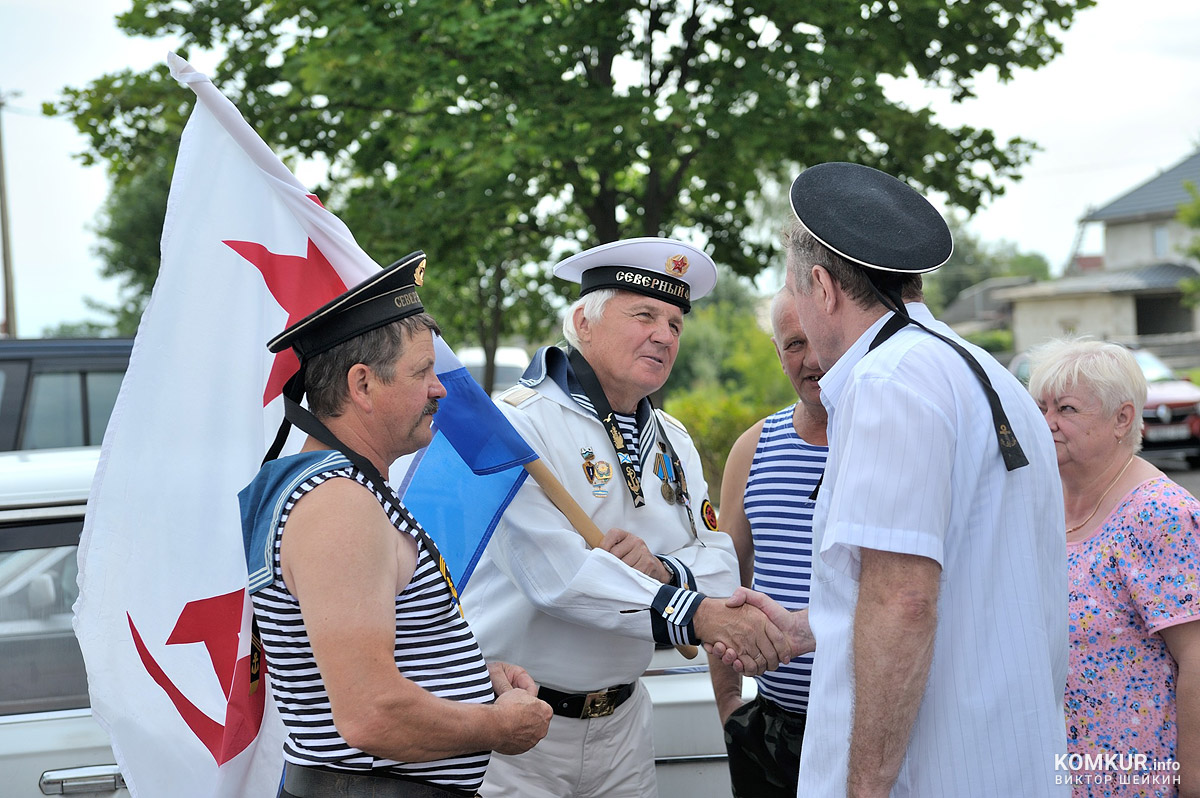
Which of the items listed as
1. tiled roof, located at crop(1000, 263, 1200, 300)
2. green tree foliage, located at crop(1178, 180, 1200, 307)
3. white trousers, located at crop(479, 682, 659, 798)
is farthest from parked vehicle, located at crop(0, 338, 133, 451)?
tiled roof, located at crop(1000, 263, 1200, 300)

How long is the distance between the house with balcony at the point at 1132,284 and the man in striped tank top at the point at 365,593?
44.2 m

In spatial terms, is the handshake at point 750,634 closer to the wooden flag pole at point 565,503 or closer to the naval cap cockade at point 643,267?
the wooden flag pole at point 565,503

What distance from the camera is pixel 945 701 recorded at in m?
1.87

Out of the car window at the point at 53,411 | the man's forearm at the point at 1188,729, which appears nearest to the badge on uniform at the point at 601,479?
the man's forearm at the point at 1188,729

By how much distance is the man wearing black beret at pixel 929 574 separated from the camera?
5.95 feet

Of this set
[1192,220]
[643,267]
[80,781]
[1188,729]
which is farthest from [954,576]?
[1192,220]

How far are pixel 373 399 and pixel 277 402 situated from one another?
0.63m

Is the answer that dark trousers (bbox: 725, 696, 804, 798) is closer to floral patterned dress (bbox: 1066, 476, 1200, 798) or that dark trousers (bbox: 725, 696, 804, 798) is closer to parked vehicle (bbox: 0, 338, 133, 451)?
floral patterned dress (bbox: 1066, 476, 1200, 798)

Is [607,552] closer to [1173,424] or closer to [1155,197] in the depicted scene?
[1173,424]

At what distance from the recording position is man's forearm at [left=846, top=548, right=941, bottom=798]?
180 centimetres

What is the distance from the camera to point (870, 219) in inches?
79.2

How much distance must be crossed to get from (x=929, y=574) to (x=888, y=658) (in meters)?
0.17

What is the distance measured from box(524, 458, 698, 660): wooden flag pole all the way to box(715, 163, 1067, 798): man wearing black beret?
3.21 ft

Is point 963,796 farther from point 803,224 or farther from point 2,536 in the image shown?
point 2,536
